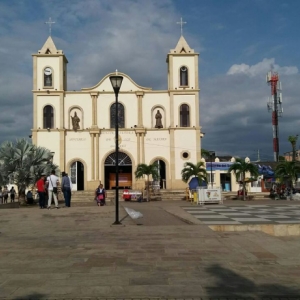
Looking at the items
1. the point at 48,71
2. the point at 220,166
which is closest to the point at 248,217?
the point at 48,71

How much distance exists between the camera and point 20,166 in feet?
84.8

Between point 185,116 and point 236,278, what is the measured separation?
37.0m

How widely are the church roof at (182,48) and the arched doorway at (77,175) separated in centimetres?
1427

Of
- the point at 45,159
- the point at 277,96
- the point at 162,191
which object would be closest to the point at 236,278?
the point at 45,159

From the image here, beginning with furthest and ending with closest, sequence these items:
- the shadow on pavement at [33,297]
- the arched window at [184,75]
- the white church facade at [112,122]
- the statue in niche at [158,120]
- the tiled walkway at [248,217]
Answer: the arched window at [184,75]
the statue in niche at [158,120]
the white church facade at [112,122]
the tiled walkway at [248,217]
the shadow on pavement at [33,297]

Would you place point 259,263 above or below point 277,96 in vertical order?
below

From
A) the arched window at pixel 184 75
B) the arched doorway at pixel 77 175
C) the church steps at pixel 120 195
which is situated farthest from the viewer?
the arched window at pixel 184 75

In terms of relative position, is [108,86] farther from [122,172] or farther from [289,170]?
[289,170]

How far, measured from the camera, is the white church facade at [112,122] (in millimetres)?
41844

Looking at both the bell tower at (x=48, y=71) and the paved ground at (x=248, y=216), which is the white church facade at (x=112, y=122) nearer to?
the bell tower at (x=48, y=71)

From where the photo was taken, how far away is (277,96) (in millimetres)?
67875

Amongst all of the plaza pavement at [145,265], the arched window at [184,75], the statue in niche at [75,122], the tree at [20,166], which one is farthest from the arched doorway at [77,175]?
the plaza pavement at [145,265]

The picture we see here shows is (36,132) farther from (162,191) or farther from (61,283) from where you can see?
(61,283)

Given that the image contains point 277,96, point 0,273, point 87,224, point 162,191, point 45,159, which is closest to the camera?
point 0,273
